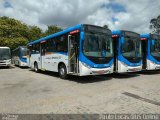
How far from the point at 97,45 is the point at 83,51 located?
99 cm

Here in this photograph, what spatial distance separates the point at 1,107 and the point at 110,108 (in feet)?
11.2

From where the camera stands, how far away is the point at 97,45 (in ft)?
36.8

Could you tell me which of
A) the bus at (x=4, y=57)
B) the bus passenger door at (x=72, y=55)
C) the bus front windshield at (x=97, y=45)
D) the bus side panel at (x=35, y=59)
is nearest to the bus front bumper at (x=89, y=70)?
the bus passenger door at (x=72, y=55)

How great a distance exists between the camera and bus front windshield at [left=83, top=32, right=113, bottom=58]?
35.6 feet

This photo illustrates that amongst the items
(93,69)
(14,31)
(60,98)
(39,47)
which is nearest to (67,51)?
(93,69)

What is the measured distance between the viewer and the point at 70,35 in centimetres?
1167

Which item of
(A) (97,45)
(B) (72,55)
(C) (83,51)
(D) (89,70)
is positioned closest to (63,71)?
(B) (72,55)

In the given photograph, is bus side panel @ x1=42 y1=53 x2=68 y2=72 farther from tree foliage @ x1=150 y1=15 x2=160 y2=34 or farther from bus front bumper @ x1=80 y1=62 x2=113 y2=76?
tree foliage @ x1=150 y1=15 x2=160 y2=34

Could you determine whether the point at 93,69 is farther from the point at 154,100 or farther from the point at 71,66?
the point at 154,100

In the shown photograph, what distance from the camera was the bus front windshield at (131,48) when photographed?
12.8m

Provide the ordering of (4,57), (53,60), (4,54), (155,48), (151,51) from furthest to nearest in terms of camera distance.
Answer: (4,54), (4,57), (155,48), (151,51), (53,60)

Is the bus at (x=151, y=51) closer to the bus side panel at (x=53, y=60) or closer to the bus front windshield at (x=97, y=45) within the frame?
the bus front windshield at (x=97, y=45)

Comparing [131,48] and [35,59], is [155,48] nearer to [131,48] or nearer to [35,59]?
[131,48]

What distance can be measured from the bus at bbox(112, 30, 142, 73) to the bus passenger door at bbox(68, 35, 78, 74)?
9.66 ft
